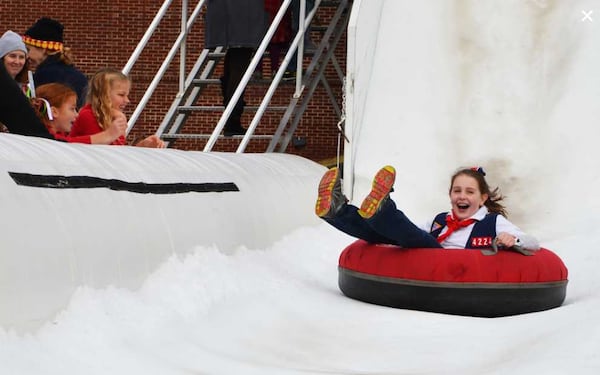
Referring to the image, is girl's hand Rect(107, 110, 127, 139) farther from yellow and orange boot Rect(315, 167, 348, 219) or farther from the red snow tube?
the red snow tube

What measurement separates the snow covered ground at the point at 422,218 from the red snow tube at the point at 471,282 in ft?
0.36

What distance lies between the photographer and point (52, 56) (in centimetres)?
686

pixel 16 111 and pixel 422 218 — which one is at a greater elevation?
pixel 16 111

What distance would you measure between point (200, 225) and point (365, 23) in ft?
10.2

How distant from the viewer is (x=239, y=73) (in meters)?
8.30

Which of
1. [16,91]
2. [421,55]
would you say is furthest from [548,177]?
[16,91]

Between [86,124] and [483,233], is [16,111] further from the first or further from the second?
[483,233]

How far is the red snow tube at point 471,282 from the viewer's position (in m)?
4.91

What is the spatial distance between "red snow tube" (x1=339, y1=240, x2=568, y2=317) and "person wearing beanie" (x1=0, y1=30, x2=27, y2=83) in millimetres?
2057

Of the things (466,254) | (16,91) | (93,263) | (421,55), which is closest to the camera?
(93,263)

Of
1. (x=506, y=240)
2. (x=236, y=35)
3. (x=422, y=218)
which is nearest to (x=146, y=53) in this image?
(x=236, y=35)

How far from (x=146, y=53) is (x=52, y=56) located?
9002 millimetres

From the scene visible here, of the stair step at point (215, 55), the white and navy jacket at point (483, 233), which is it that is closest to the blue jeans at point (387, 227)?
the white and navy jacket at point (483, 233)

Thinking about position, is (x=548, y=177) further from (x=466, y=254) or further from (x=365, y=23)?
(x=466, y=254)
